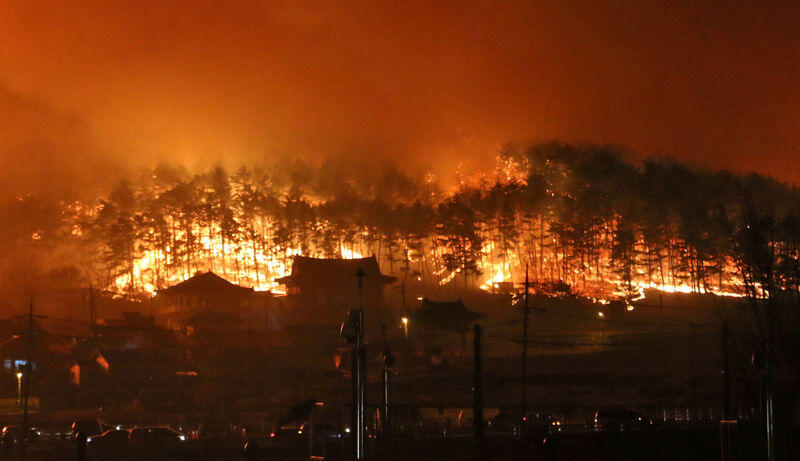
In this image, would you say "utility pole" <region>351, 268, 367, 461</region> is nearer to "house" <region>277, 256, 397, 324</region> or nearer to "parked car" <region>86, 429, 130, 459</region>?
"parked car" <region>86, 429, 130, 459</region>

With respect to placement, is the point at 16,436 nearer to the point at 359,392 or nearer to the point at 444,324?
the point at 359,392

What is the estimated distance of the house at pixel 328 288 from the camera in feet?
188

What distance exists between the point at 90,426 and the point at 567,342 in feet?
88.4

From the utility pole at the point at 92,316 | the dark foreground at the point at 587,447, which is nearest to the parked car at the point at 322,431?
the dark foreground at the point at 587,447

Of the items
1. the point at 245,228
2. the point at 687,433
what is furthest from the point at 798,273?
the point at 245,228

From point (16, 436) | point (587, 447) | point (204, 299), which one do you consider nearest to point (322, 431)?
point (587, 447)

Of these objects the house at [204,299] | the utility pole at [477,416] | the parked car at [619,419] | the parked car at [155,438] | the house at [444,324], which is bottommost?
the parked car at [155,438]

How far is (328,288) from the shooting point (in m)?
58.5

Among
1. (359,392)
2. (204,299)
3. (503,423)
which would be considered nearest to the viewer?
(359,392)

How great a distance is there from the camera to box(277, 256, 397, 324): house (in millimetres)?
57156

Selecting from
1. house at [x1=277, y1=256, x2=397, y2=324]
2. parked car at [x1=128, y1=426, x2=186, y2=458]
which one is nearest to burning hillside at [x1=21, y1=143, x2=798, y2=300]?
house at [x1=277, y1=256, x2=397, y2=324]

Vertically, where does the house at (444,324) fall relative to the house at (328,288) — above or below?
below

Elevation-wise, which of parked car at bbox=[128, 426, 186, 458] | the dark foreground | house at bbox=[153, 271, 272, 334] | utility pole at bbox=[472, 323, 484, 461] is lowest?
parked car at bbox=[128, 426, 186, 458]

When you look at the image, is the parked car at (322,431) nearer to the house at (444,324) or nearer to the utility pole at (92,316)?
the house at (444,324)
